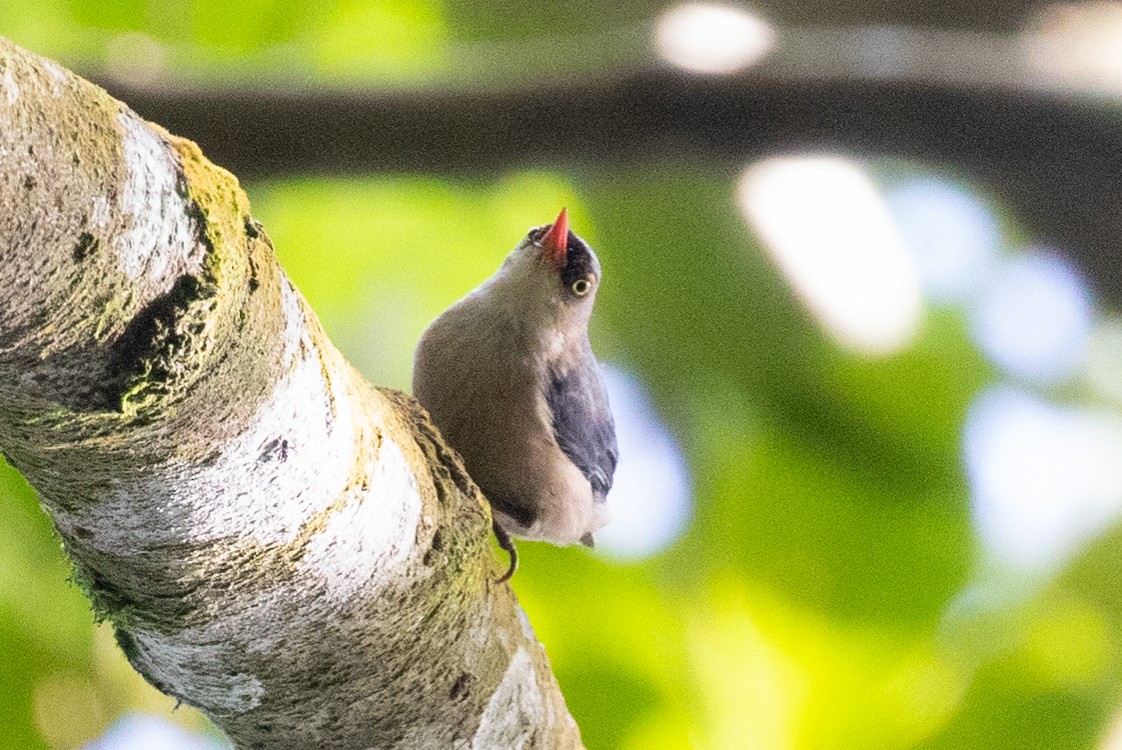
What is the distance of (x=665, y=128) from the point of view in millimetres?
1255

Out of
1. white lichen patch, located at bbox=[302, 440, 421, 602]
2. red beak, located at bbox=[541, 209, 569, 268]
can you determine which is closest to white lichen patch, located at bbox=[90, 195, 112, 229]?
white lichen patch, located at bbox=[302, 440, 421, 602]

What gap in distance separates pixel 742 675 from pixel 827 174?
4.06 feet

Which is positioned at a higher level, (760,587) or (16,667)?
(760,587)

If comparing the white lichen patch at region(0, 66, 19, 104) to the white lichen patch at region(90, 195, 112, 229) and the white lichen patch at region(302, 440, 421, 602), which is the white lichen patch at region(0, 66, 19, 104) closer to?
the white lichen patch at region(90, 195, 112, 229)

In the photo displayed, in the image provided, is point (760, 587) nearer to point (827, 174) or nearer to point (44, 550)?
→ point (827, 174)

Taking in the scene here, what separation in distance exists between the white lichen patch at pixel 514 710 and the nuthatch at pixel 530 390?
0.22 metres

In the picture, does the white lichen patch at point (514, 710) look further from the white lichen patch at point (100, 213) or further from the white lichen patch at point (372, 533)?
the white lichen patch at point (100, 213)

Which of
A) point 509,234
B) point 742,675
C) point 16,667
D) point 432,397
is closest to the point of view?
point 432,397

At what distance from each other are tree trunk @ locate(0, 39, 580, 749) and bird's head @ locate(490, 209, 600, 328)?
2.33ft

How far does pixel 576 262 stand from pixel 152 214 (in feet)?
4.69

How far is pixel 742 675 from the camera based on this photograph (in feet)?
8.57

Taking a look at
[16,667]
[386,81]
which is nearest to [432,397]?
[386,81]

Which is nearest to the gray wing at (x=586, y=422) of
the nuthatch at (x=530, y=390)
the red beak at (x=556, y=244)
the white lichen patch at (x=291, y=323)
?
the nuthatch at (x=530, y=390)

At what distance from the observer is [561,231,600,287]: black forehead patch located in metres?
2.14
